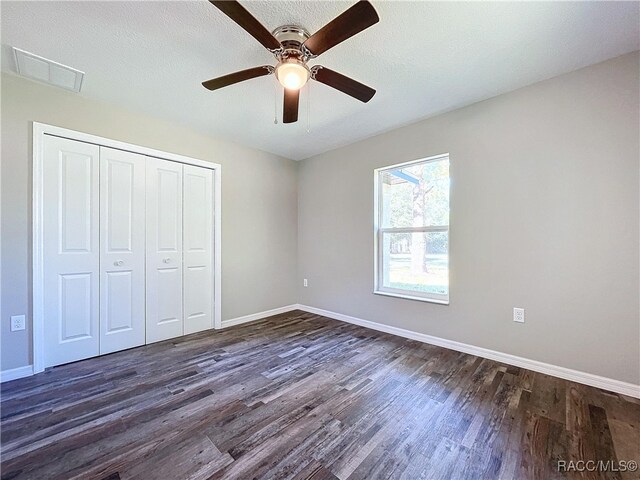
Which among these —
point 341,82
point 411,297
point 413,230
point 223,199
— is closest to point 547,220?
point 413,230

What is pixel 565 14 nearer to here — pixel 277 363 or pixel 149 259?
pixel 277 363

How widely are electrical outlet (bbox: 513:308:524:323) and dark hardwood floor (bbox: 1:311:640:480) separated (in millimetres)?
425

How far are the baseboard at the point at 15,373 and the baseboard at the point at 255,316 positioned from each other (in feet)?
5.68

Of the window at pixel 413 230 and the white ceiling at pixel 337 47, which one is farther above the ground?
the white ceiling at pixel 337 47

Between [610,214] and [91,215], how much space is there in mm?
4429

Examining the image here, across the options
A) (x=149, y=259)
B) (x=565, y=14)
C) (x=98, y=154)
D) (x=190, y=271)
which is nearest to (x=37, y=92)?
(x=98, y=154)

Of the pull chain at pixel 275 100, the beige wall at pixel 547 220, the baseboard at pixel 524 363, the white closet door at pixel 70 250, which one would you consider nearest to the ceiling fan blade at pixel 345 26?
the pull chain at pixel 275 100

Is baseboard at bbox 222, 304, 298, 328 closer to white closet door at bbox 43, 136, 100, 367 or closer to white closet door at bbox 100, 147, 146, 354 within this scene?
white closet door at bbox 100, 147, 146, 354

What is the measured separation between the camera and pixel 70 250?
2488mm

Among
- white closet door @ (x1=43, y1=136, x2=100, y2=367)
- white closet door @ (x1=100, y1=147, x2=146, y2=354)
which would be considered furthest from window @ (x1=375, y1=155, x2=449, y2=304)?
white closet door @ (x1=43, y1=136, x2=100, y2=367)

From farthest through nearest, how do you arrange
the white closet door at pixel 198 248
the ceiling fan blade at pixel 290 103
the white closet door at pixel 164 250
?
the white closet door at pixel 198 248
the white closet door at pixel 164 250
the ceiling fan blade at pixel 290 103

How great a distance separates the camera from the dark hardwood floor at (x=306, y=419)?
134 centimetres

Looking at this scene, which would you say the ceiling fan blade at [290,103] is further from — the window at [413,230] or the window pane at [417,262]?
the window pane at [417,262]

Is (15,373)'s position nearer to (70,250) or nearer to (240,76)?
(70,250)
